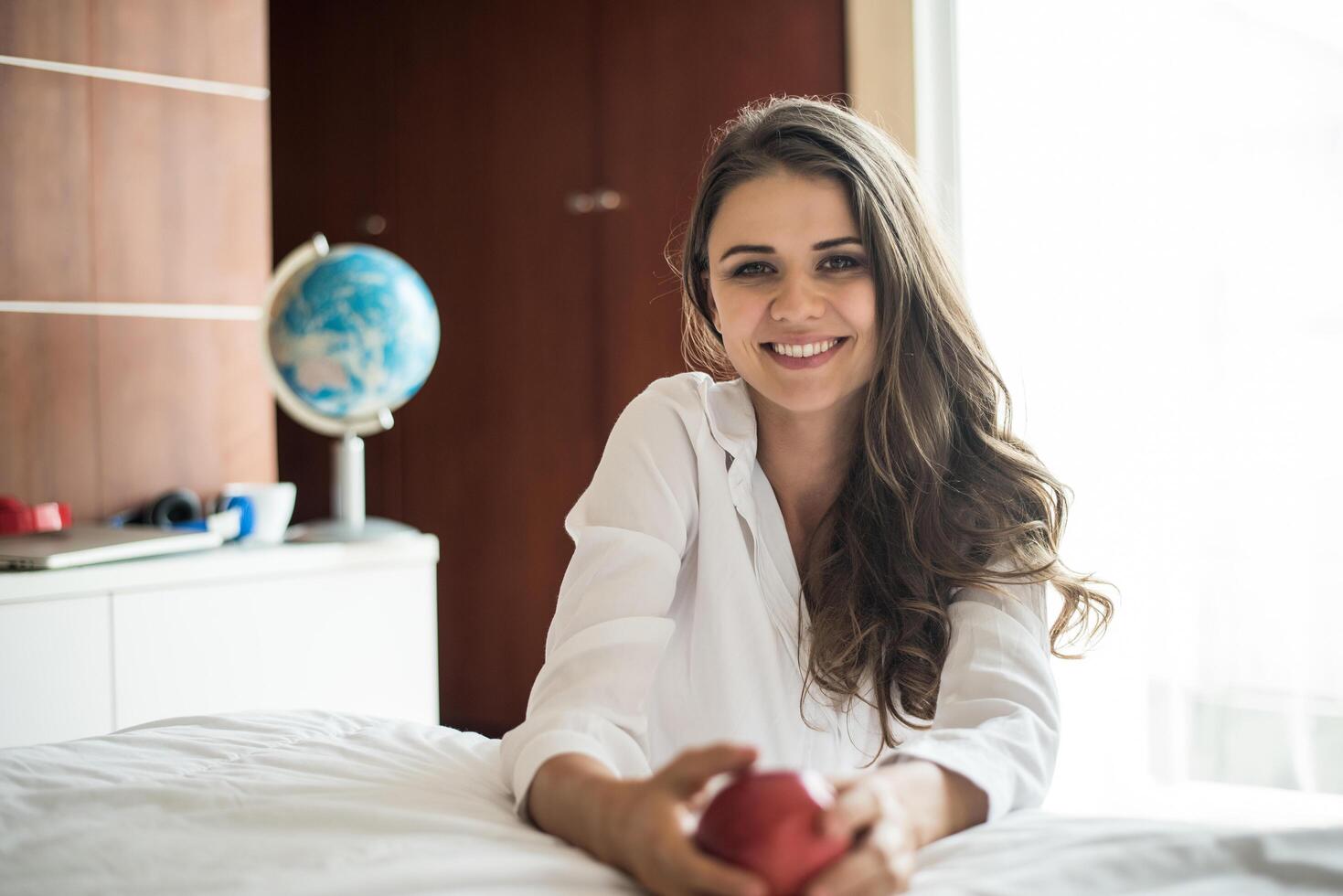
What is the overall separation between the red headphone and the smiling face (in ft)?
4.56

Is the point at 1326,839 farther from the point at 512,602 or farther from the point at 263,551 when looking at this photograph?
the point at 512,602

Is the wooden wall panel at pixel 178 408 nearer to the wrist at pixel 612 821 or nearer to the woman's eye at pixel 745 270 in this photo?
the woman's eye at pixel 745 270

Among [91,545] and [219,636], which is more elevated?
[91,545]

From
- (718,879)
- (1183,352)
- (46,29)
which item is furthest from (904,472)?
(46,29)

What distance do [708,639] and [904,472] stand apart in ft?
0.99

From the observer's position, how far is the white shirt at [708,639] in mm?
1002

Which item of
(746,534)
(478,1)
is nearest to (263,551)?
(746,534)

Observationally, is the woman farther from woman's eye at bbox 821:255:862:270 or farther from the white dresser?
the white dresser

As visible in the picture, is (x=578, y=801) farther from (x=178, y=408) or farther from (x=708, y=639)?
(x=178, y=408)

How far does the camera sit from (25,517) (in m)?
2.04

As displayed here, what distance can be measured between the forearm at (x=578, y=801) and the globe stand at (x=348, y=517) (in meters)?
1.48

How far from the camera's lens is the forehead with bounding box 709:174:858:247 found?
4.38 ft

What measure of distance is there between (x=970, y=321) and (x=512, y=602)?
2311 millimetres

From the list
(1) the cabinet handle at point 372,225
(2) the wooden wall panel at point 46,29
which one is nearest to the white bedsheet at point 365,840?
(2) the wooden wall panel at point 46,29
